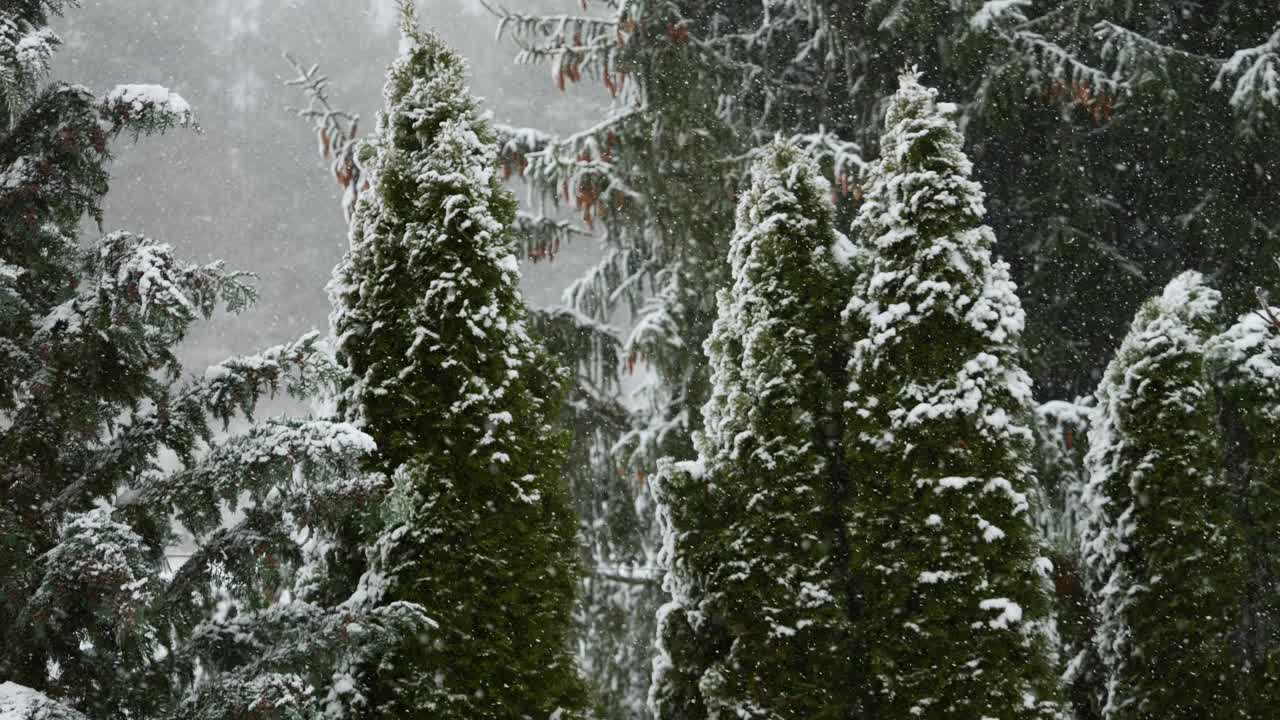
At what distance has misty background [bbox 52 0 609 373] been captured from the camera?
1243 inches

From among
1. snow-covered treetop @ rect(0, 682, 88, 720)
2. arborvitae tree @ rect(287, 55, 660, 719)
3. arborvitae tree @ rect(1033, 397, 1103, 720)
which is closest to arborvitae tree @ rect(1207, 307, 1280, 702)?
arborvitae tree @ rect(1033, 397, 1103, 720)

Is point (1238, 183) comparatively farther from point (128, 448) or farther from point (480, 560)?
point (128, 448)

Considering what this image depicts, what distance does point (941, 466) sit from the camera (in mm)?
5496

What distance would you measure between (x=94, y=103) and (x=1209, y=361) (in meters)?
5.95

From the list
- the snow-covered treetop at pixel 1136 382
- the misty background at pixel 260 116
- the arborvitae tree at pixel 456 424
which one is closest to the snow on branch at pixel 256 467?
the arborvitae tree at pixel 456 424

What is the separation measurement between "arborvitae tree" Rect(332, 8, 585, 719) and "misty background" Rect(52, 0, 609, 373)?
81.4ft

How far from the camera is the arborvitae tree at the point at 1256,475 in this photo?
622 cm

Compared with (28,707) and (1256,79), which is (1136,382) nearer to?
(1256,79)

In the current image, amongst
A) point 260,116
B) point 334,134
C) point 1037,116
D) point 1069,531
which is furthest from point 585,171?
point 260,116

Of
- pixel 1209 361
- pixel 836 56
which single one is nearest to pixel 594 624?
pixel 836 56

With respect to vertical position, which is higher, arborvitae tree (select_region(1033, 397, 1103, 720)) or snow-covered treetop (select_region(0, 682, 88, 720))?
arborvitae tree (select_region(1033, 397, 1103, 720))

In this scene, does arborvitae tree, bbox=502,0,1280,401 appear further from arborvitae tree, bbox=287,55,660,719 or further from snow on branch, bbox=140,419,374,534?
snow on branch, bbox=140,419,374,534

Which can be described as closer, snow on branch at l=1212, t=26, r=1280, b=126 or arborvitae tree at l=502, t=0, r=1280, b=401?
snow on branch at l=1212, t=26, r=1280, b=126

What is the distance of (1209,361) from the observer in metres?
6.79
